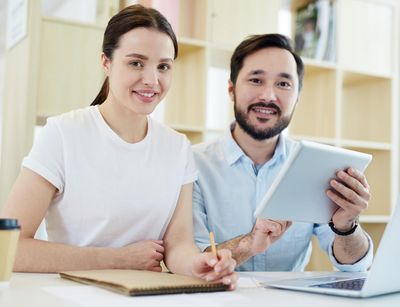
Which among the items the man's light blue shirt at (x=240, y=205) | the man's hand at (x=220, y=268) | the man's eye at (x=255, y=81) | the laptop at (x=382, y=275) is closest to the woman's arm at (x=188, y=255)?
the man's hand at (x=220, y=268)

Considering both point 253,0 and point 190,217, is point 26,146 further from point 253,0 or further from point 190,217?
point 253,0

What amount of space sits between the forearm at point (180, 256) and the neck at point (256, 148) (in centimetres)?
58

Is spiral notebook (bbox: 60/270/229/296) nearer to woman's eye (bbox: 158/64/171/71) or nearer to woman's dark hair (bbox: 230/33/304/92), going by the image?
woman's eye (bbox: 158/64/171/71)

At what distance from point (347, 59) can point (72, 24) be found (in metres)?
1.46

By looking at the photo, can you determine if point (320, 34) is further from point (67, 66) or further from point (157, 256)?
point (157, 256)

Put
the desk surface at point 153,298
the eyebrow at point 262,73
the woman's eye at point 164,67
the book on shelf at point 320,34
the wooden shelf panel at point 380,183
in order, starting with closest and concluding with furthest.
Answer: the desk surface at point 153,298 < the woman's eye at point 164,67 < the eyebrow at point 262,73 < the book on shelf at point 320,34 < the wooden shelf panel at point 380,183

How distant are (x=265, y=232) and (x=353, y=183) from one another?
0.81ft

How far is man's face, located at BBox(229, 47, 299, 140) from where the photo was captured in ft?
6.40

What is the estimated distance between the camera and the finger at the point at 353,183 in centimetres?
130

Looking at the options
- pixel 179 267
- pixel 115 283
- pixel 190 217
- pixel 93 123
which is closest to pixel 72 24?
pixel 93 123

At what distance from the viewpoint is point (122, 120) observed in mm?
1539

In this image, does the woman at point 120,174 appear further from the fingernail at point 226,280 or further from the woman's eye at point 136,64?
the fingernail at point 226,280

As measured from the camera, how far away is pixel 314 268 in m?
2.81

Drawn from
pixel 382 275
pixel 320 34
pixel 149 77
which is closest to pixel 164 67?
pixel 149 77
